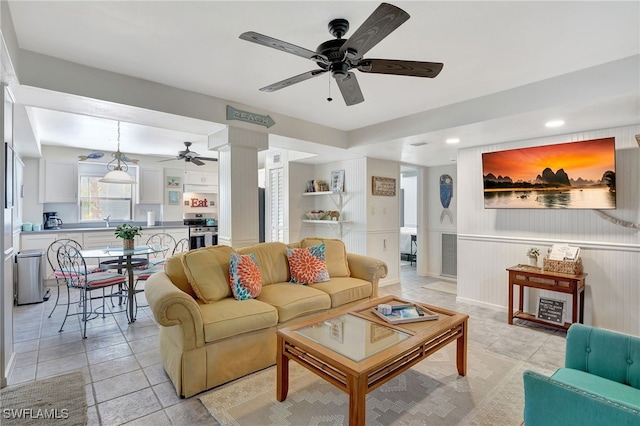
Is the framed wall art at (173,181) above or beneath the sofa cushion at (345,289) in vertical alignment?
above

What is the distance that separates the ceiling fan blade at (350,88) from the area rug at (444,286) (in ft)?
12.8

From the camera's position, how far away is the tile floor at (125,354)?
6.86ft

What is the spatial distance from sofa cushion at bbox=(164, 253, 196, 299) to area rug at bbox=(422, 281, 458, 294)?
4.04 metres

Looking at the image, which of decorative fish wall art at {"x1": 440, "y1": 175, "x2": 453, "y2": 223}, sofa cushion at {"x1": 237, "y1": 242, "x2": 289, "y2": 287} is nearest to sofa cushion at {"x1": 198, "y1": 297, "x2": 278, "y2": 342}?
sofa cushion at {"x1": 237, "y1": 242, "x2": 289, "y2": 287}

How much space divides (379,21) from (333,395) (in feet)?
7.74

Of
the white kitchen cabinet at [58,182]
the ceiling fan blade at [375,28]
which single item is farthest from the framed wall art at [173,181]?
the ceiling fan blade at [375,28]

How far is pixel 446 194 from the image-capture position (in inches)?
239

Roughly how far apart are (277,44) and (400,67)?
80 centimetres

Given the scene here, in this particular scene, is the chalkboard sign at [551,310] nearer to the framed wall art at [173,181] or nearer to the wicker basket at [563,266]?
the wicker basket at [563,266]

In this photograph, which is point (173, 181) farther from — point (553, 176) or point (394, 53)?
point (553, 176)

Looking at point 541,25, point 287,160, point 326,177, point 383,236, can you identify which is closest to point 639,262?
point 541,25

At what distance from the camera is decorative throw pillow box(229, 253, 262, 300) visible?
2881mm

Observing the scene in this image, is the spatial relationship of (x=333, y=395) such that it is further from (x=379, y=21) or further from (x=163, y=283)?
(x=379, y=21)

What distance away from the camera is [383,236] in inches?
222
